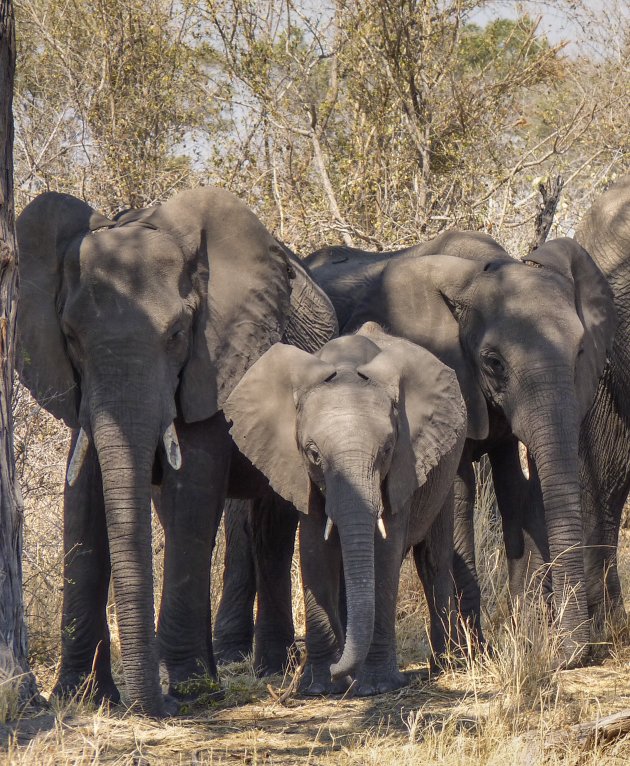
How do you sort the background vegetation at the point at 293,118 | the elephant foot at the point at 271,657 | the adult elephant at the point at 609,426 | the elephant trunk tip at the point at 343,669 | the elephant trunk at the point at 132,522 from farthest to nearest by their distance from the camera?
the background vegetation at the point at 293,118, the adult elephant at the point at 609,426, the elephant foot at the point at 271,657, the elephant trunk at the point at 132,522, the elephant trunk tip at the point at 343,669

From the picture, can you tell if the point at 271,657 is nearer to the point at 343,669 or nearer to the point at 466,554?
the point at 466,554

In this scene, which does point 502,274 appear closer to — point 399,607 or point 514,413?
point 514,413

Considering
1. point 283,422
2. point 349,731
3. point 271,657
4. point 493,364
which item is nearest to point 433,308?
point 493,364

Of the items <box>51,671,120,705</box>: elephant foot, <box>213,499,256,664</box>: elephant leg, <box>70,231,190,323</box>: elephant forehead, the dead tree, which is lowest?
<box>51,671,120,705</box>: elephant foot

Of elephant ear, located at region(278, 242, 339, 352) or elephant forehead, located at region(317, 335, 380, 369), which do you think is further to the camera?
elephant ear, located at region(278, 242, 339, 352)

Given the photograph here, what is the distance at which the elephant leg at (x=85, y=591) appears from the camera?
6094mm

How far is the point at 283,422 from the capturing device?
20.6 feet

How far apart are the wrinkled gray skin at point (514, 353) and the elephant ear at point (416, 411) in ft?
1.95

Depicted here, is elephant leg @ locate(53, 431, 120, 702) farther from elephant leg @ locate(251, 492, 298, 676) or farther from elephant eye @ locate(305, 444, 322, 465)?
elephant leg @ locate(251, 492, 298, 676)

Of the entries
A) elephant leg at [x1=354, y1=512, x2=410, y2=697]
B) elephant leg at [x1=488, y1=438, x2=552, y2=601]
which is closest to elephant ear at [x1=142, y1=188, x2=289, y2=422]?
elephant leg at [x1=354, y1=512, x2=410, y2=697]

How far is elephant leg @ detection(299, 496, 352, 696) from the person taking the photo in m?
6.15

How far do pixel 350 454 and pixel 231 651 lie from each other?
2.47 m

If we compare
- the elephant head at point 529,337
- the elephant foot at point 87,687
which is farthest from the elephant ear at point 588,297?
the elephant foot at point 87,687

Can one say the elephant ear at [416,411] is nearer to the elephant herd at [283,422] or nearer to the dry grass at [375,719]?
the elephant herd at [283,422]
